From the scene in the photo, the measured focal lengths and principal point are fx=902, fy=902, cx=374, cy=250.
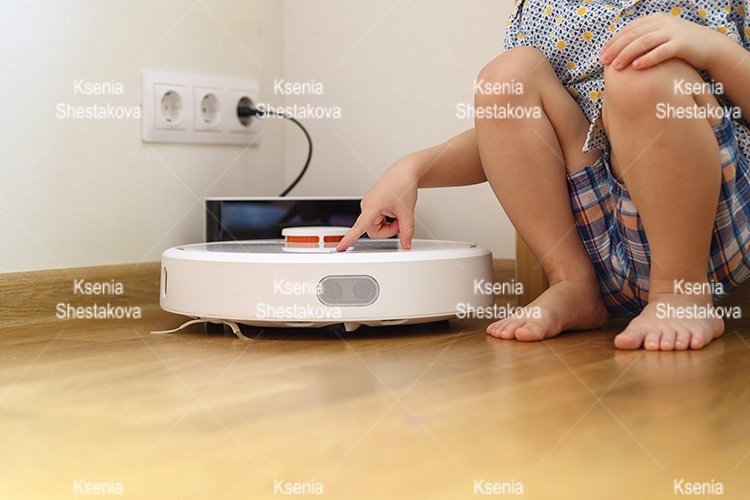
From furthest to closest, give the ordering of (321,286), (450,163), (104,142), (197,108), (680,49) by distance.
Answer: (197,108) < (104,142) < (450,163) < (321,286) < (680,49)

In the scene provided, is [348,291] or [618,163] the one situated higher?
[618,163]

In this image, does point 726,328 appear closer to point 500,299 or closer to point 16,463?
point 500,299

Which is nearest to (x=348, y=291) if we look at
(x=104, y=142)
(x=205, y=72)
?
(x=104, y=142)

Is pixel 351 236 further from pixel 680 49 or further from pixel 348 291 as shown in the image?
pixel 680 49

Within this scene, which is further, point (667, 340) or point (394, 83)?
point (394, 83)

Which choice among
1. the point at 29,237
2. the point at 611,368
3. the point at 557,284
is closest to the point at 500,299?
the point at 557,284

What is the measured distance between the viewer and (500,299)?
59.6 inches

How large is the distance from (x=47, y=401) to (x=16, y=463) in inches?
7.3

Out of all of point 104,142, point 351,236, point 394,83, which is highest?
point 394,83

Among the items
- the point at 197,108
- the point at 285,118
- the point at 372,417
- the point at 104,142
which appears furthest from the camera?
the point at 285,118

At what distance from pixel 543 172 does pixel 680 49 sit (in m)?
0.23

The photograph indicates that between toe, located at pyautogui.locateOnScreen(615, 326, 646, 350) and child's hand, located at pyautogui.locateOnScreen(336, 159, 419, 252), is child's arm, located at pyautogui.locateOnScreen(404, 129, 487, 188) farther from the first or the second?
toe, located at pyautogui.locateOnScreen(615, 326, 646, 350)

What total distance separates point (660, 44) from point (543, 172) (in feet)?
0.73

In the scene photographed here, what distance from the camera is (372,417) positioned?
0.70 m
